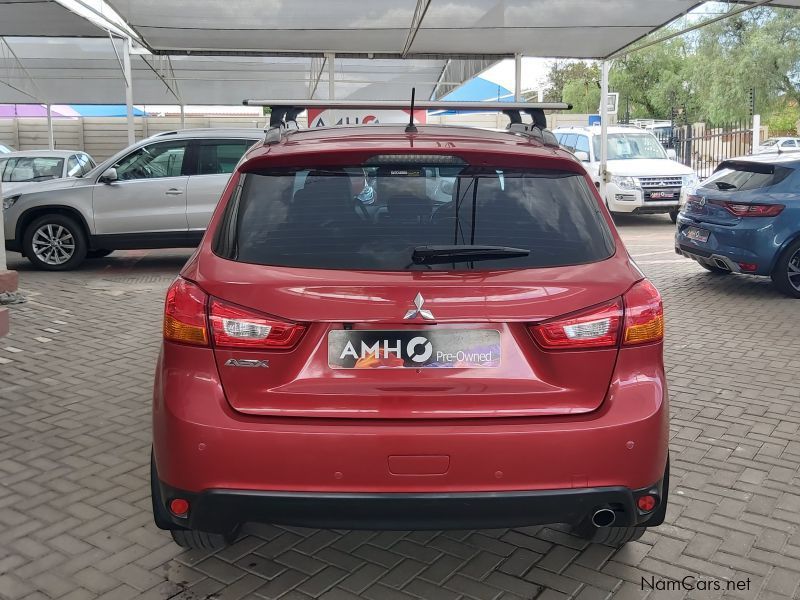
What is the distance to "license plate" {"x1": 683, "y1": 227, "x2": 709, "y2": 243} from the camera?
1007cm

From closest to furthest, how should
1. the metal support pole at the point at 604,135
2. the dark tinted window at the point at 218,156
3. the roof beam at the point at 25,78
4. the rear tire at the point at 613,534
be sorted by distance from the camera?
the rear tire at the point at 613,534 → the dark tinted window at the point at 218,156 → the metal support pole at the point at 604,135 → the roof beam at the point at 25,78

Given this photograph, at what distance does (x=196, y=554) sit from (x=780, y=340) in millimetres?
5857

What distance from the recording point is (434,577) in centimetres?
352

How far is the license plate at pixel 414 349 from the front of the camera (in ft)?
9.46

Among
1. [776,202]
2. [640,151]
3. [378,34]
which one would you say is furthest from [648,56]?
[776,202]

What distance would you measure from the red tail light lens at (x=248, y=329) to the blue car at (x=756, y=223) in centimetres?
789

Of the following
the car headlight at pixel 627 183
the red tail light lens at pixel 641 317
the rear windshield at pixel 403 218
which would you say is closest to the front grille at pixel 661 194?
the car headlight at pixel 627 183

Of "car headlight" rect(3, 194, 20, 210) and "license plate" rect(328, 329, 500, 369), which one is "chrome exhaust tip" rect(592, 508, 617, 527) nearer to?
"license plate" rect(328, 329, 500, 369)

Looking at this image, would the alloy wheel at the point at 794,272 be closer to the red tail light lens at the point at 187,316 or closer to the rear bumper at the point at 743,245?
the rear bumper at the point at 743,245

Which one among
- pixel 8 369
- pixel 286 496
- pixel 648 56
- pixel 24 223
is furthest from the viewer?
pixel 648 56

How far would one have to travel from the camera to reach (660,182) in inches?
685

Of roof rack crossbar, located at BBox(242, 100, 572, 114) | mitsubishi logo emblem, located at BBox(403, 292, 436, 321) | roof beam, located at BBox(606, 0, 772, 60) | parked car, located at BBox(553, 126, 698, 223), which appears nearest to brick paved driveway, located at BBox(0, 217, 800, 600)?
mitsubishi logo emblem, located at BBox(403, 292, 436, 321)

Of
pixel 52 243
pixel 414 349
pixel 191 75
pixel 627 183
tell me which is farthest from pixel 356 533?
pixel 191 75

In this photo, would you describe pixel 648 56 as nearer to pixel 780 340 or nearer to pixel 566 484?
pixel 780 340
